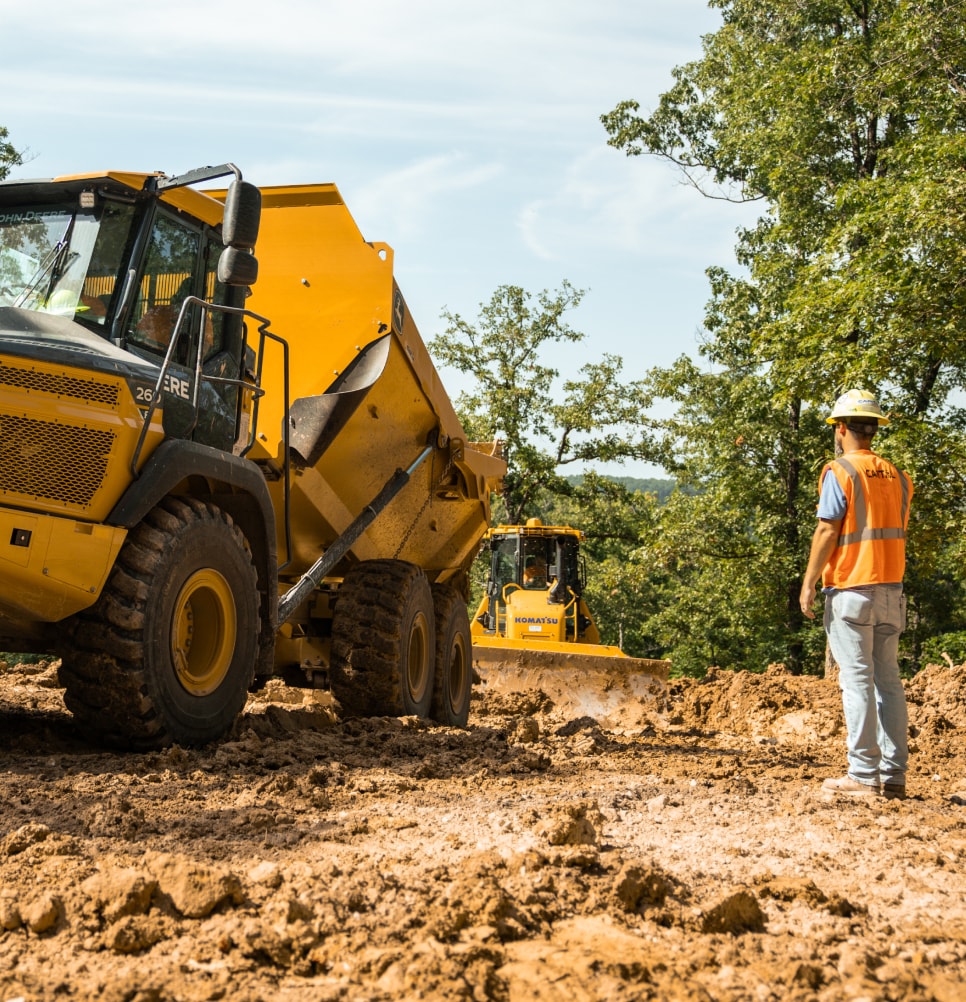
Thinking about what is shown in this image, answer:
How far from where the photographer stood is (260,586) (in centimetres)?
590

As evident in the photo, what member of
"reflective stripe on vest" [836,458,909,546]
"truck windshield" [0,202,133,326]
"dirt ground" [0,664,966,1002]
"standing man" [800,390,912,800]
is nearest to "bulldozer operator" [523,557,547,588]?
"dirt ground" [0,664,966,1002]

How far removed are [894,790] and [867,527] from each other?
124 cm

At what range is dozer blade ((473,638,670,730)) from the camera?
1145 centimetres

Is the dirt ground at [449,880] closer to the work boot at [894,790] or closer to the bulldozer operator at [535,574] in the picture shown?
the work boot at [894,790]

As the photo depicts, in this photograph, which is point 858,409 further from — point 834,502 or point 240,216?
point 240,216

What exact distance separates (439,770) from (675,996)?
2.85 meters

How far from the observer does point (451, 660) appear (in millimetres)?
8789

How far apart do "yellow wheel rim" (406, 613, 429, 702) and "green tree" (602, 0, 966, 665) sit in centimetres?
942

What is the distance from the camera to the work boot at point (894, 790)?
524cm

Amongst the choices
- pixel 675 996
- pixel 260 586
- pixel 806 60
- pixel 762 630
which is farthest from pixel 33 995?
pixel 762 630

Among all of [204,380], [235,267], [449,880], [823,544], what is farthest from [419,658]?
[449,880]

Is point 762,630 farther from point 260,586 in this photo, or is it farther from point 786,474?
point 260,586

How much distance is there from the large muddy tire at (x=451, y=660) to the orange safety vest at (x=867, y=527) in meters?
3.75

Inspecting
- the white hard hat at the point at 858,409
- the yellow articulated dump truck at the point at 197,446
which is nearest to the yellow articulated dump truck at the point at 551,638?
the yellow articulated dump truck at the point at 197,446
